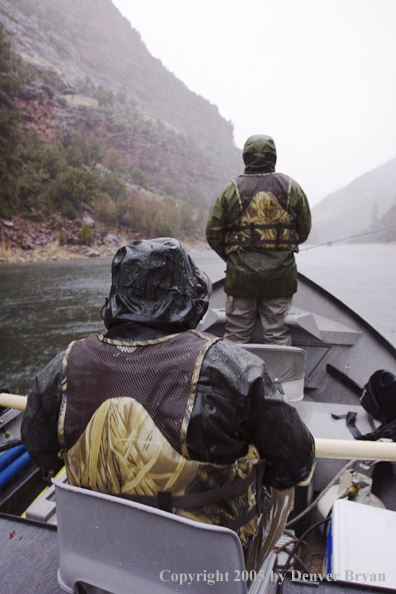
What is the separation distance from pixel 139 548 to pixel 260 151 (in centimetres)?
224

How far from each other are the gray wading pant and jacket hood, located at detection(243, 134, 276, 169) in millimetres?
923

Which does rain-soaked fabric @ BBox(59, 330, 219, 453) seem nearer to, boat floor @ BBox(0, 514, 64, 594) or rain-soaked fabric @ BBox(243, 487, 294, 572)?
rain-soaked fabric @ BBox(243, 487, 294, 572)

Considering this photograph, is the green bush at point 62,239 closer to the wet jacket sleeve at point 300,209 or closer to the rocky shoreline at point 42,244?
the rocky shoreline at point 42,244

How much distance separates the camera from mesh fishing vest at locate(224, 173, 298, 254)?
237cm

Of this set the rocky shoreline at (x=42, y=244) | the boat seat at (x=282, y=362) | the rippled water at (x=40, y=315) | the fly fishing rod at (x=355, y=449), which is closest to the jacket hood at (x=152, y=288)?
the fly fishing rod at (x=355, y=449)

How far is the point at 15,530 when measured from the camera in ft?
4.55

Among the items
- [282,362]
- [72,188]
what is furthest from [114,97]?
[282,362]

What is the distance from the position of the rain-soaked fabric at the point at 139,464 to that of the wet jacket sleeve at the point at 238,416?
0.11 feet

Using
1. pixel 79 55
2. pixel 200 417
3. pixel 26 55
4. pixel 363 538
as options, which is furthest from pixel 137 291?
pixel 79 55

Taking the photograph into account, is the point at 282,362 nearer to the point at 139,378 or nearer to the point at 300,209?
the point at 300,209

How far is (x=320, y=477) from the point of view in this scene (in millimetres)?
1747

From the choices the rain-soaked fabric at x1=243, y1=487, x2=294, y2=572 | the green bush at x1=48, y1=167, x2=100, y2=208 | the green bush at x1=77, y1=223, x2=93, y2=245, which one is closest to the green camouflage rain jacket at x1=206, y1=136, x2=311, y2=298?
the rain-soaked fabric at x1=243, y1=487, x2=294, y2=572

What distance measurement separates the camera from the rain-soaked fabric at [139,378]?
0.70 m

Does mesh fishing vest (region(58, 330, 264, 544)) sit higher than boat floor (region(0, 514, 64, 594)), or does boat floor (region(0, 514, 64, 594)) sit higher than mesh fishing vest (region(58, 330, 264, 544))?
mesh fishing vest (region(58, 330, 264, 544))
